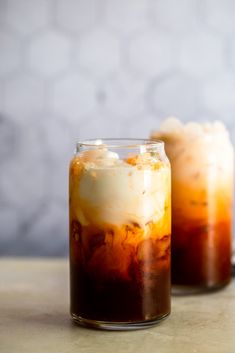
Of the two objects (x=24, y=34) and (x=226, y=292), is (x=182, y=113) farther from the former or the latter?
(x=226, y=292)

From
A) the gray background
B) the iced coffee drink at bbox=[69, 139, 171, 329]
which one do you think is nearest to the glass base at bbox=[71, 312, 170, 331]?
the iced coffee drink at bbox=[69, 139, 171, 329]

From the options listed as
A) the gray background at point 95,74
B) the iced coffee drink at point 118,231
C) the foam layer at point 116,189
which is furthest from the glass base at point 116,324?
the gray background at point 95,74

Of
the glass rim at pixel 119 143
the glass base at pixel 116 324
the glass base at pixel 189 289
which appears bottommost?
the glass base at pixel 189 289

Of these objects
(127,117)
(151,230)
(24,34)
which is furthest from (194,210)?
(24,34)

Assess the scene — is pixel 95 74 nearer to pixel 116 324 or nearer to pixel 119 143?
pixel 119 143

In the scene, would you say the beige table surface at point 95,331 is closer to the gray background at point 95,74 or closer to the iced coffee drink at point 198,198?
the iced coffee drink at point 198,198

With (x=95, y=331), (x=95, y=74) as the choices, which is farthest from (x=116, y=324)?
(x=95, y=74)
